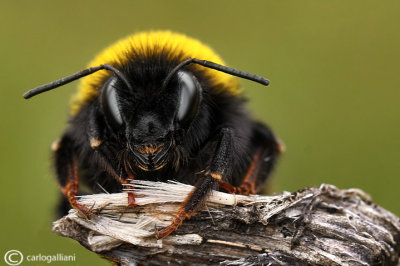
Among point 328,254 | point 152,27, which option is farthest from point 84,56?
point 328,254

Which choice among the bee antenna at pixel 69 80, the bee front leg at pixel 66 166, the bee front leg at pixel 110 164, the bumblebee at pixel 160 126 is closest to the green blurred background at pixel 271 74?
the bee front leg at pixel 66 166

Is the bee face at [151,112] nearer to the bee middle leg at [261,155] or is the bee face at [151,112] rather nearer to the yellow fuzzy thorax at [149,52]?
the yellow fuzzy thorax at [149,52]

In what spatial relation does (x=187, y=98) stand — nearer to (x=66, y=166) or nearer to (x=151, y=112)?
(x=151, y=112)

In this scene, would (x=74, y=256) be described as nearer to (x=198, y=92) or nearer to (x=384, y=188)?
(x=198, y=92)

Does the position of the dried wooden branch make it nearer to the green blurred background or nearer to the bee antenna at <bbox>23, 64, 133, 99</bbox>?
the bee antenna at <bbox>23, 64, 133, 99</bbox>

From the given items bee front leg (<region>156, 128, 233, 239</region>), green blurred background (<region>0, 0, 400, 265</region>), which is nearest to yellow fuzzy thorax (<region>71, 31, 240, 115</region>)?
bee front leg (<region>156, 128, 233, 239</region>)

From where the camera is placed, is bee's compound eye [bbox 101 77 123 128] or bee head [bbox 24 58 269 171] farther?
bee's compound eye [bbox 101 77 123 128]

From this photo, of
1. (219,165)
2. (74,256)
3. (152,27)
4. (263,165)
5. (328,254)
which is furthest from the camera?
(152,27)
